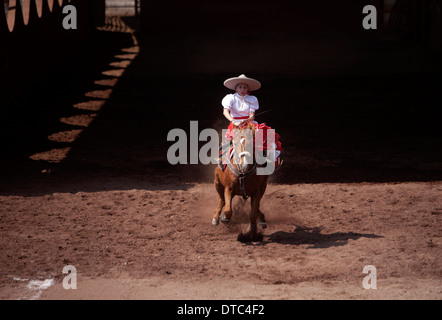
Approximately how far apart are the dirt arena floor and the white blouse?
6.21 ft

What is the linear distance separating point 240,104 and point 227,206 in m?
1.54

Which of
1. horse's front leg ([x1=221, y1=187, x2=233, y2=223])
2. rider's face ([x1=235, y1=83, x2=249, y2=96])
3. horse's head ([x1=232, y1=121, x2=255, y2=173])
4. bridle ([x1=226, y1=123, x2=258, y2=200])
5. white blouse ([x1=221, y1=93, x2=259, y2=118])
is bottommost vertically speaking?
horse's front leg ([x1=221, y1=187, x2=233, y2=223])

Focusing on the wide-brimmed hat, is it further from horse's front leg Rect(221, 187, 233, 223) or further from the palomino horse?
horse's front leg Rect(221, 187, 233, 223)

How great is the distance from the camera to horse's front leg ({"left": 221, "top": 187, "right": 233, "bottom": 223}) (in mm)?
11078

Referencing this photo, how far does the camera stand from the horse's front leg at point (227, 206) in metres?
11.1

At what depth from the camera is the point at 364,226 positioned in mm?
11977

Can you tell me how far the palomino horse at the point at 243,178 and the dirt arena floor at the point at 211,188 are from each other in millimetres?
351

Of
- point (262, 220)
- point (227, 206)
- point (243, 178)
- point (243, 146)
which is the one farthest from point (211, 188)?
point (243, 146)

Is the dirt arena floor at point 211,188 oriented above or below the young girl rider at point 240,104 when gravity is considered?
below

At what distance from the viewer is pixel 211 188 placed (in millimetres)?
14469

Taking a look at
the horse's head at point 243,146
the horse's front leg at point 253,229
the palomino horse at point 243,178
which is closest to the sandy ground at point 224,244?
the horse's front leg at point 253,229

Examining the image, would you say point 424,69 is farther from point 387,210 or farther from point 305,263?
point 305,263

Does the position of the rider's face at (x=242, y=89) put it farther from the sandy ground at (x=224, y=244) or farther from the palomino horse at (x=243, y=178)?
the sandy ground at (x=224, y=244)

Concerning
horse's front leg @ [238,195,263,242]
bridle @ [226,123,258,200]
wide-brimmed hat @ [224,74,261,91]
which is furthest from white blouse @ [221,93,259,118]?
horse's front leg @ [238,195,263,242]
